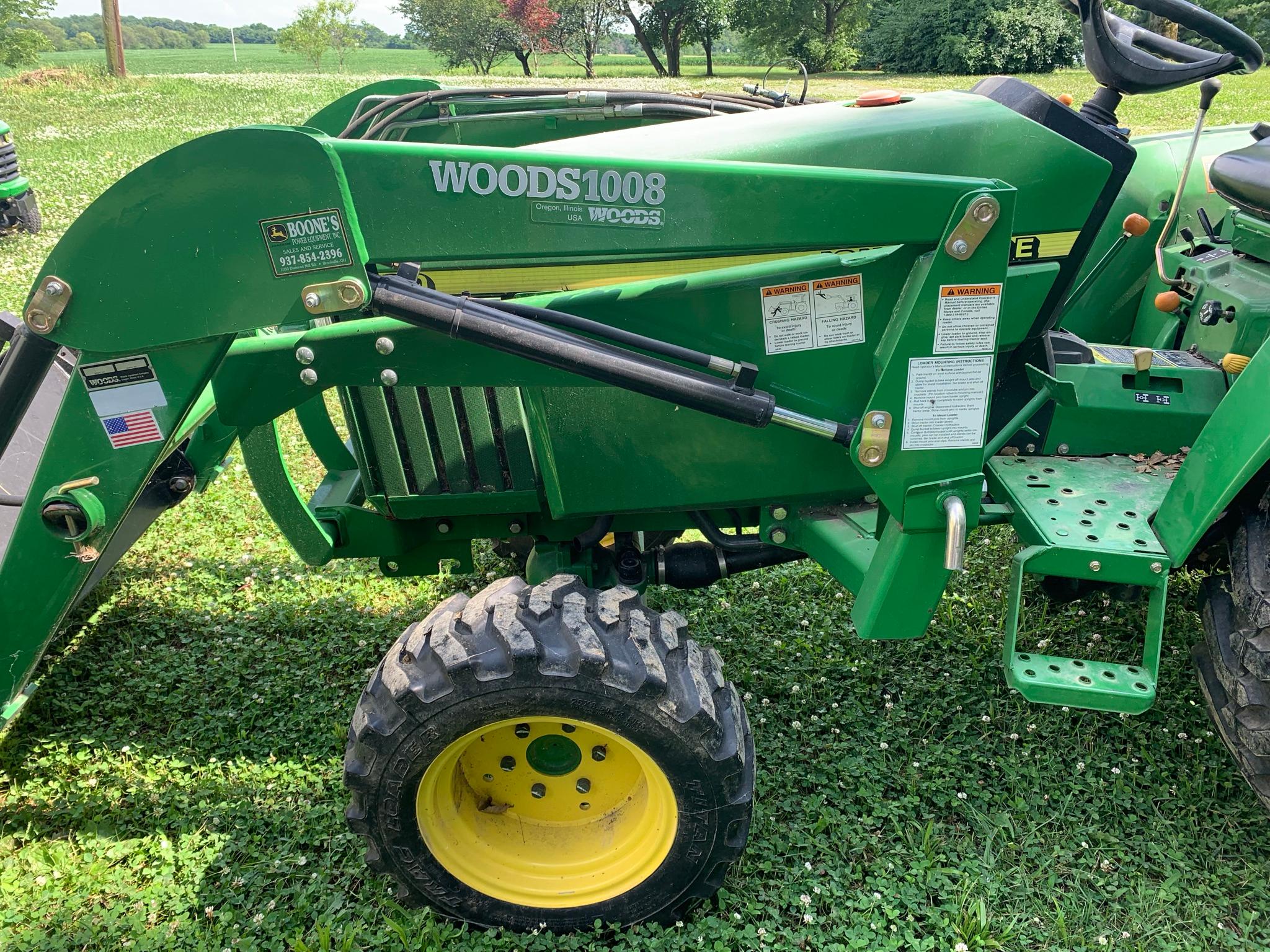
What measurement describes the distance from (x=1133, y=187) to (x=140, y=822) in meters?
3.78

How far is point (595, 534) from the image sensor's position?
9.06 feet

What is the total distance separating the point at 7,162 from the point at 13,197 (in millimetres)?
330

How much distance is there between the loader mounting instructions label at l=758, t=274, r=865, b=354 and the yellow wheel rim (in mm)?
973

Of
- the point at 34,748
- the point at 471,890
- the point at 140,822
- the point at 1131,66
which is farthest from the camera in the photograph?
the point at 34,748

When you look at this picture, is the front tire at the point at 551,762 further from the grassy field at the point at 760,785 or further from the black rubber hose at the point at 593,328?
the black rubber hose at the point at 593,328

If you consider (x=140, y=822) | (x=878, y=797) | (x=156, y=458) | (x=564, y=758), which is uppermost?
(x=156, y=458)

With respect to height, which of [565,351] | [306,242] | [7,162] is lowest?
[7,162]

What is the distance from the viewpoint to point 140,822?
2.69 meters

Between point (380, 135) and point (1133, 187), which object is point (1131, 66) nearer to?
point (1133, 187)

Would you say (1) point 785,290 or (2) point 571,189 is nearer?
(2) point 571,189

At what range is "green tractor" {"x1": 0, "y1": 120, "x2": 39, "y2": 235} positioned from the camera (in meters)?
8.81

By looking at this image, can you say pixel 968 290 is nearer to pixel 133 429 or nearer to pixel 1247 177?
pixel 1247 177

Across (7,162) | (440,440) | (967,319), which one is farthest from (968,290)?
(7,162)

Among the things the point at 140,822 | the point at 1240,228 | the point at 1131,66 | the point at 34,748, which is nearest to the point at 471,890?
the point at 140,822
